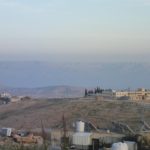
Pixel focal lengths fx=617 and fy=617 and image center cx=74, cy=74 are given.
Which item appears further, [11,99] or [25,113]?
[11,99]

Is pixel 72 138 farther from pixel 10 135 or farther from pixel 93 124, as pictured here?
pixel 93 124

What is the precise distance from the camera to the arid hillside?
161ft

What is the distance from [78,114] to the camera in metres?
54.4

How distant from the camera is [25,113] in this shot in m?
59.1

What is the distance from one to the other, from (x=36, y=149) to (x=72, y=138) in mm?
2234

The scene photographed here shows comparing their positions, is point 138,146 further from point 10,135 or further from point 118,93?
point 118,93

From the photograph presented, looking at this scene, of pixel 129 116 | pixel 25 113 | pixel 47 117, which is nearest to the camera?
pixel 129 116

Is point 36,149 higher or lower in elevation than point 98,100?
lower

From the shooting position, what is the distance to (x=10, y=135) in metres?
37.6

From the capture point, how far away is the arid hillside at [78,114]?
49125 mm

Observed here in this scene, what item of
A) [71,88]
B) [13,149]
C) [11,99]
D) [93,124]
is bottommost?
[13,149]

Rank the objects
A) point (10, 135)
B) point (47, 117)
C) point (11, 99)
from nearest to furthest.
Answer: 1. point (10, 135)
2. point (47, 117)
3. point (11, 99)

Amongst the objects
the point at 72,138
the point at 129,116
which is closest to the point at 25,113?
the point at 129,116

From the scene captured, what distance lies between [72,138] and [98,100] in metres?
34.3
